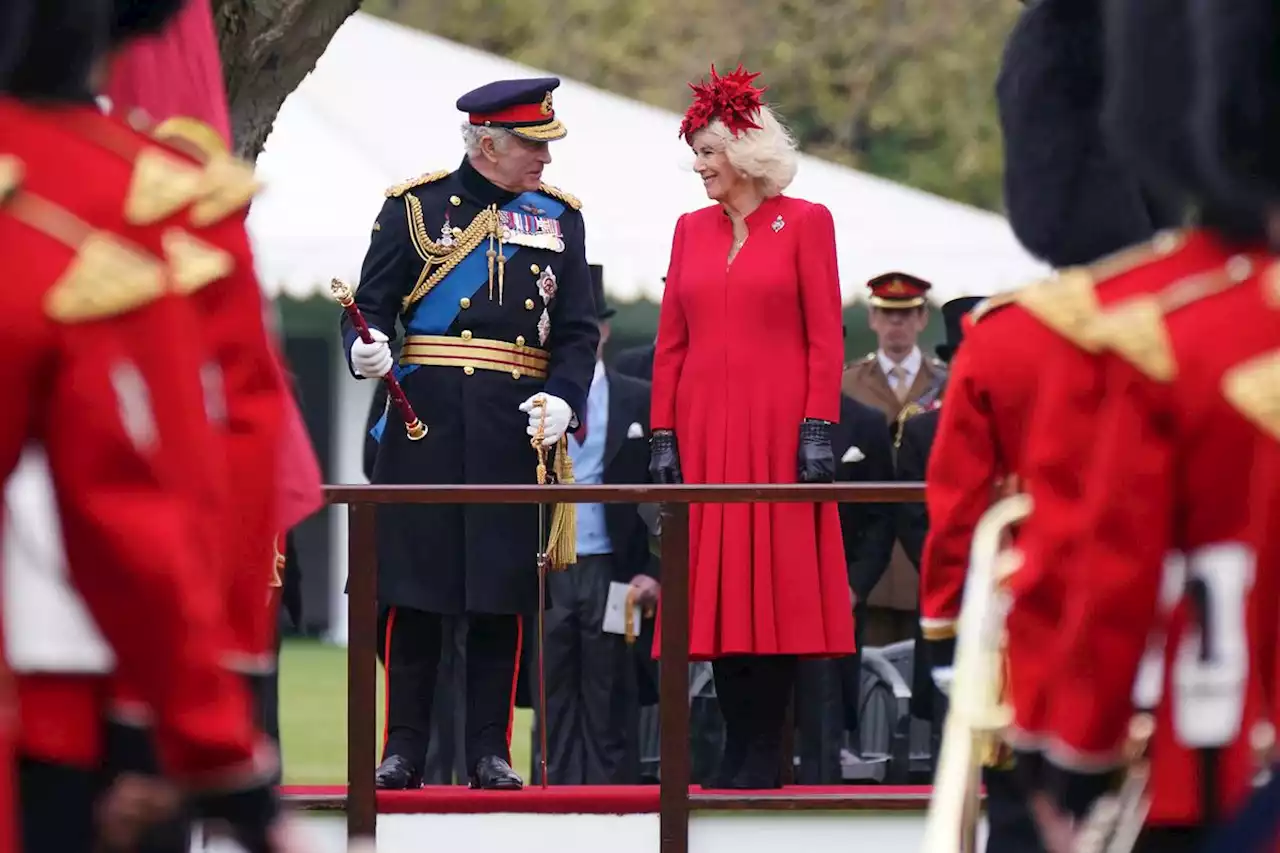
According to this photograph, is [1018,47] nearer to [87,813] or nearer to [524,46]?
[87,813]

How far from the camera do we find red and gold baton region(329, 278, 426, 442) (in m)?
7.10

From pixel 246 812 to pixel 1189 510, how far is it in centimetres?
121

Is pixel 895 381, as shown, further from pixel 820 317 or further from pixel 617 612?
pixel 820 317

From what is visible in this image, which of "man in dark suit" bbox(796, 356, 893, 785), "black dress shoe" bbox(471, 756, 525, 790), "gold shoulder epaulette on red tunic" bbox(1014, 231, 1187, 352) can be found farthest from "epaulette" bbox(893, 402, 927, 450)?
"gold shoulder epaulette on red tunic" bbox(1014, 231, 1187, 352)

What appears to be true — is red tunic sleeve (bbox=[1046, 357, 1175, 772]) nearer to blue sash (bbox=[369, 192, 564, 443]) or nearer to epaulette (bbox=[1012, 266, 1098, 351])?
epaulette (bbox=[1012, 266, 1098, 351])

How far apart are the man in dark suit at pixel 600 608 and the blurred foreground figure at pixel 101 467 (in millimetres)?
6207

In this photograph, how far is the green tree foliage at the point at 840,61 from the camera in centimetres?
2864

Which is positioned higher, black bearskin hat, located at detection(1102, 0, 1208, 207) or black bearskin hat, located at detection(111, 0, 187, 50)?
black bearskin hat, located at detection(111, 0, 187, 50)

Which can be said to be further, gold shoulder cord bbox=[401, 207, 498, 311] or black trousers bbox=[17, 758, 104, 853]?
gold shoulder cord bbox=[401, 207, 498, 311]

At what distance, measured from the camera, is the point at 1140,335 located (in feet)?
11.3

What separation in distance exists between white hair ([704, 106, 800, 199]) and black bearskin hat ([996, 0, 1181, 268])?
308cm

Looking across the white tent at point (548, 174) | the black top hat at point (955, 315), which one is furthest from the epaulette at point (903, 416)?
the white tent at point (548, 174)

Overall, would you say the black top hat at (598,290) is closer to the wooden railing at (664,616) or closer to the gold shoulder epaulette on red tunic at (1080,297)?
the wooden railing at (664,616)

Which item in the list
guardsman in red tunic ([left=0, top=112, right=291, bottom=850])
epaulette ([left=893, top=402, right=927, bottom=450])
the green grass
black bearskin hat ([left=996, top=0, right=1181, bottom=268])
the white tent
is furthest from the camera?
the white tent
